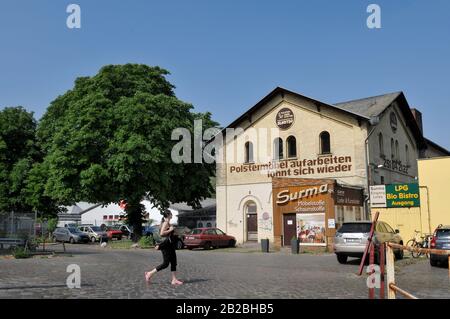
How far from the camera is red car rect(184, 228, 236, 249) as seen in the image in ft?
100

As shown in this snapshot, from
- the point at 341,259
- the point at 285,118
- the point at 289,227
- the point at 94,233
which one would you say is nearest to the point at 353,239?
the point at 341,259

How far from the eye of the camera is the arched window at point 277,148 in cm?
3416

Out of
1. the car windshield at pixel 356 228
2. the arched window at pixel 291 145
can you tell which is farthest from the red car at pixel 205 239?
the car windshield at pixel 356 228

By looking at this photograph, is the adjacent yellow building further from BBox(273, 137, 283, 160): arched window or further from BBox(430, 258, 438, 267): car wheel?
BBox(273, 137, 283, 160): arched window

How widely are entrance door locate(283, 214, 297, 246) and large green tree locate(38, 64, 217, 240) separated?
30.3ft

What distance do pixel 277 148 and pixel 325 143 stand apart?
3691 mm

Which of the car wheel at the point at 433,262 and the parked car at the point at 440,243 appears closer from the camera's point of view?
the parked car at the point at 440,243

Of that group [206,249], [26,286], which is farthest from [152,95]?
[26,286]

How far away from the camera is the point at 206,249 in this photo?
102 ft

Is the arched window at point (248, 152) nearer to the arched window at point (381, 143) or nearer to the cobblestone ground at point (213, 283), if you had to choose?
the arched window at point (381, 143)

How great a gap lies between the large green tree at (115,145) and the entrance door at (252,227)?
6.27 meters

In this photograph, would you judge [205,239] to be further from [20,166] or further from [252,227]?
[20,166]

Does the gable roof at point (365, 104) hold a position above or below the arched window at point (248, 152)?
above

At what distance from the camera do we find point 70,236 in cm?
4203
